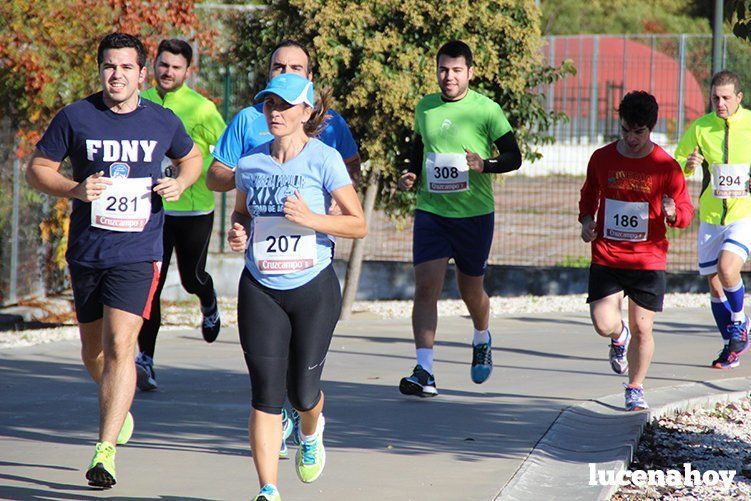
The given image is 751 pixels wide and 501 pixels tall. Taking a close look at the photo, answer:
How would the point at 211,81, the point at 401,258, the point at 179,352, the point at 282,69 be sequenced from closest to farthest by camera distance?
the point at 282,69 → the point at 179,352 → the point at 211,81 → the point at 401,258

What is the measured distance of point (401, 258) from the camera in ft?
50.7

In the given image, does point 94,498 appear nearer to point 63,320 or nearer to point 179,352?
point 179,352

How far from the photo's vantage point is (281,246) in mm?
5191

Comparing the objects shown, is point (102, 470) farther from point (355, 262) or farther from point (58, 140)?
point (355, 262)

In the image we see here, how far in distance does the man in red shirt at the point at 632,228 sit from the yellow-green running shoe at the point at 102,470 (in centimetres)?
314

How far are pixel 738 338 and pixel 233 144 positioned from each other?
441 cm

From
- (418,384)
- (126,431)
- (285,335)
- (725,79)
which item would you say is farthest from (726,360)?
(285,335)

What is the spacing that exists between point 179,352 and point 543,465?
14.8 ft

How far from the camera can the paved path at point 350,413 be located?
5680 millimetres

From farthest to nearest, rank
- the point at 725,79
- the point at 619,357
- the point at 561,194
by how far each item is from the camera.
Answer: the point at 561,194 < the point at 725,79 < the point at 619,357

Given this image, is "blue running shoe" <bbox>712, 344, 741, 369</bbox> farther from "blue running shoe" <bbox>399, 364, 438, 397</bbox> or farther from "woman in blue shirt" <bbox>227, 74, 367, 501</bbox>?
"woman in blue shirt" <bbox>227, 74, 367, 501</bbox>

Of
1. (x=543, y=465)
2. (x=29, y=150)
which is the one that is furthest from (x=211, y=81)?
(x=543, y=465)

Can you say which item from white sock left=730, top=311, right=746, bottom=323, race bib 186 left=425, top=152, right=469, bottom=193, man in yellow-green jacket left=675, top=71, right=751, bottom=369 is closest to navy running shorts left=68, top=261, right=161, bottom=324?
race bib 186 left=425, top=152, right=469, bottom=193

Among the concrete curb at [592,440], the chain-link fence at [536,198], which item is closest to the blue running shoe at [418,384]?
the concrete curb at [592,440]
